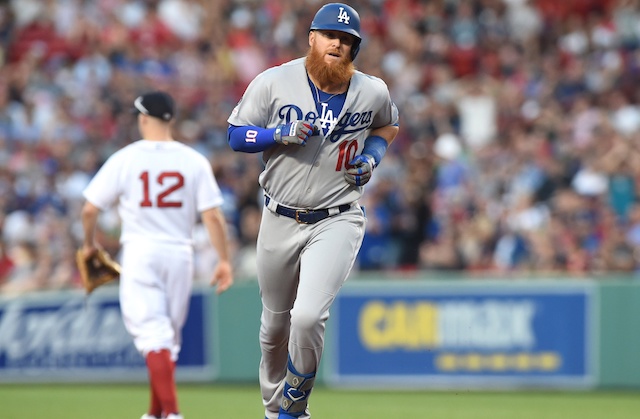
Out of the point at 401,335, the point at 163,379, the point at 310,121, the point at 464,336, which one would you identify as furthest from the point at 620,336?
the point at 310,121

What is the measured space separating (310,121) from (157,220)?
6.85ft

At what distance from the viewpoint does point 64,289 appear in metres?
14.6

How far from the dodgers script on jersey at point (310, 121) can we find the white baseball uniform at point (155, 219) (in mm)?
1647

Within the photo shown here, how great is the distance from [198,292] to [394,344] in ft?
7.90

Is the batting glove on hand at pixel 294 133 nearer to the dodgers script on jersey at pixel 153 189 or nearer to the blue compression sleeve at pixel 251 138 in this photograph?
the blue compression sleeve at pixel 251 138

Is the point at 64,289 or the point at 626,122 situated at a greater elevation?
the point at 626,122

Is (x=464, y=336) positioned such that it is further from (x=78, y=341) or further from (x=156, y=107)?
(x=156, y=107)

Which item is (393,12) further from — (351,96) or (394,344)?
(351,96)

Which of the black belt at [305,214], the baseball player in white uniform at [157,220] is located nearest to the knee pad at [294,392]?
the black belt at [305,214]

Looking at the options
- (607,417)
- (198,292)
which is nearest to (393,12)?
(198,292)

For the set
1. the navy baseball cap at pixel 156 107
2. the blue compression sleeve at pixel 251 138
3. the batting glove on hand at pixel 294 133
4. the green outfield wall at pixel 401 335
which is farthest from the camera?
the green outfield wall at pixel 401 335

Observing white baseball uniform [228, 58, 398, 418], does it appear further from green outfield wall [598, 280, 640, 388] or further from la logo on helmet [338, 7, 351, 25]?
green outfield wall [598, 280, 640, 388]

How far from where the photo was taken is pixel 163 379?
841 cm

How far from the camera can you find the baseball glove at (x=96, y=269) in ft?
30.1
